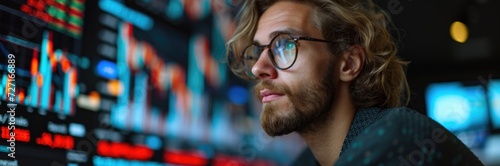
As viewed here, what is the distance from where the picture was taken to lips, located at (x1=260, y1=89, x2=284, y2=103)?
4.52ft

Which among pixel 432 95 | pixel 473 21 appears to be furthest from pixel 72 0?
pixel 432 95

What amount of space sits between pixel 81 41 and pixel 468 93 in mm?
3333

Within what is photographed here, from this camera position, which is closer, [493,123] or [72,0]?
[72,0]

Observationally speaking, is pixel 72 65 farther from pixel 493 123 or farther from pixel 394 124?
pixel 493 123

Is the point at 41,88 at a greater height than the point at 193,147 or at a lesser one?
greater

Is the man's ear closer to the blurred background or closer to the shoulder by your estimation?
the blurred background

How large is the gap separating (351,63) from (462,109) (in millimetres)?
2820

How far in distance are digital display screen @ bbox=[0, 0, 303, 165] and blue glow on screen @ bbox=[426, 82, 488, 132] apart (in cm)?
217

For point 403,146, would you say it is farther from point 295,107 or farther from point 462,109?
point 462,109

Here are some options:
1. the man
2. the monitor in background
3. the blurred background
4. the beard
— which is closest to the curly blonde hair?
the man

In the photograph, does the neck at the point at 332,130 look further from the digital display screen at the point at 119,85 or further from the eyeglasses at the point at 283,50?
the digital display screen at the point at 119,85

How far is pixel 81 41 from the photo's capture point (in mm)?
1332

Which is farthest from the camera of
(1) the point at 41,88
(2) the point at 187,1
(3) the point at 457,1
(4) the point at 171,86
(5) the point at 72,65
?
(3) the point at 457,1

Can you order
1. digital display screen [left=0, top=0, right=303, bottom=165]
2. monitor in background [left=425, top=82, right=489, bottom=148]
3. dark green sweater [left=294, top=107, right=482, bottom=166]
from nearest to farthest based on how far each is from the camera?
dark green sweater [left=294, top=107, right=482, bottom=166] → digital display screen [left=0, top=0, right=303, bottom=165] → monitor in background [left=425, top=82, right=489, bottom=148]
